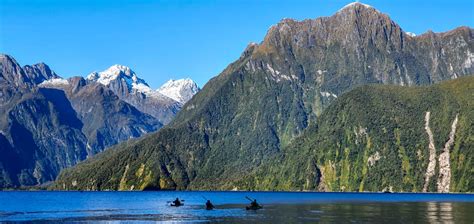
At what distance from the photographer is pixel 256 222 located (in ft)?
523

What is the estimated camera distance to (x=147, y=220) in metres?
173

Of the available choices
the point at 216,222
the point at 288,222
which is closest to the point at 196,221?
the point at 216,222

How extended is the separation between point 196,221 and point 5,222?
4343 cm

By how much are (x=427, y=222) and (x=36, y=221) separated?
8891 cm

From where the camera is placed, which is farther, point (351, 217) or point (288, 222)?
point (351, 217)

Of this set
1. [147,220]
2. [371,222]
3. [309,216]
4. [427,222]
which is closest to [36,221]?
[147,220]

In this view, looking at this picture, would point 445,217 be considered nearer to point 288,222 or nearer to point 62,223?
point 288,222

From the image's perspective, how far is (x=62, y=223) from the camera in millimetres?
160000

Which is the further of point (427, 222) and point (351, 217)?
point (351, 217)

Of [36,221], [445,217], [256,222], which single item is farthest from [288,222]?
[36,221]

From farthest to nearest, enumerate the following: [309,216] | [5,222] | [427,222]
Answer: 1. [309,216]
2. [5,222]
3. [427,222]

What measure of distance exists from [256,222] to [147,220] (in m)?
29.0

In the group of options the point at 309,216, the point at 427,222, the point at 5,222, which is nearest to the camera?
the point at 427,222

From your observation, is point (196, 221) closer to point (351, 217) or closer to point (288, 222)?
point (288, 222)
